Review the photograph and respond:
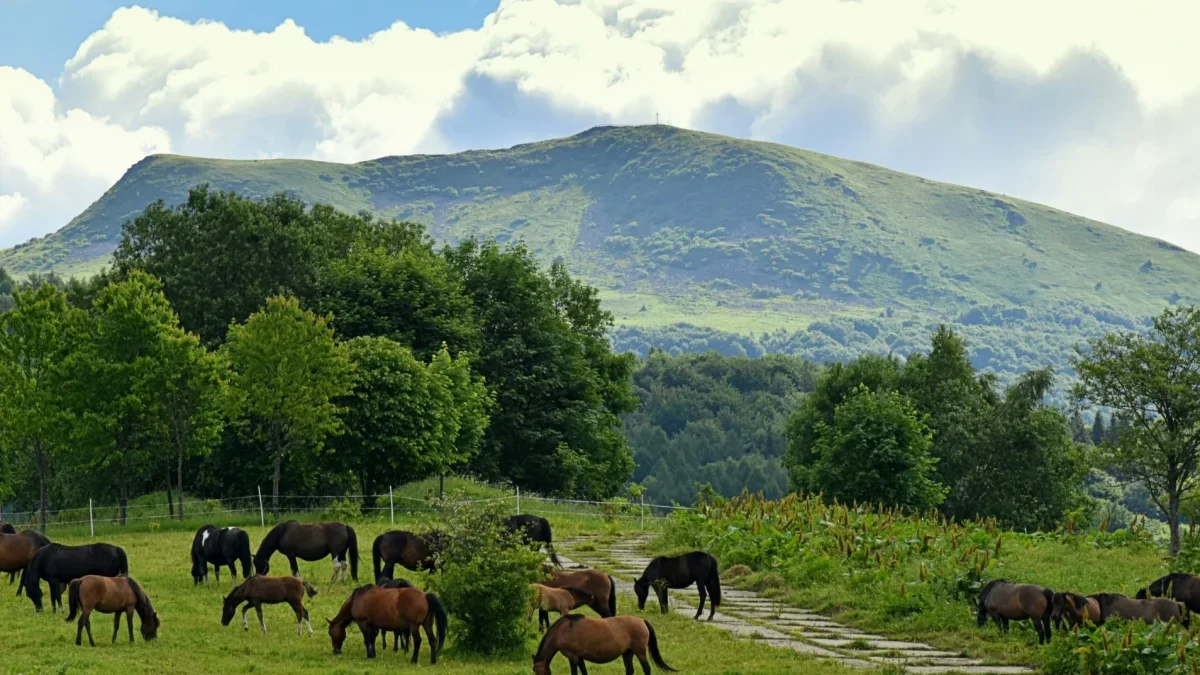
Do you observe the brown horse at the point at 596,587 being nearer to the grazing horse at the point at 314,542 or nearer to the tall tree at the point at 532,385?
the grazing horse at the point at 314,542

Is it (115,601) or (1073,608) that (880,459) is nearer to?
(1073,608)

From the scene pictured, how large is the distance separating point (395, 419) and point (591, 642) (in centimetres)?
3257

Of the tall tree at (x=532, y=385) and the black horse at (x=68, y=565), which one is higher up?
the tall tree at (x=532, y=385)

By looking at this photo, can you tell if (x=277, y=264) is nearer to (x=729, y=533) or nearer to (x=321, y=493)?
(x=321, y=493)

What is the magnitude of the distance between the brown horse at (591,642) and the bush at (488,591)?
2.84 meters

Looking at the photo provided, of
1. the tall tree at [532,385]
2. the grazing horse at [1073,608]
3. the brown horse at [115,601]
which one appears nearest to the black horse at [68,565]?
the brown horse at [115,601]

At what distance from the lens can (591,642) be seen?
18.3m

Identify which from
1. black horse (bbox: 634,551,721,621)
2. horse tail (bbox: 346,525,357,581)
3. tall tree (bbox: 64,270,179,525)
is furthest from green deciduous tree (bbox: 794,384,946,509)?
horse tail (bbox: 346,525,357,581)

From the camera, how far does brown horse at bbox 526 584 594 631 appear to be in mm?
22469

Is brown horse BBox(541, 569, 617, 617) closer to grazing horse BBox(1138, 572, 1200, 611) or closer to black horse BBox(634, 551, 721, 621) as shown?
black horse BBox(634, 551, 721, 621)

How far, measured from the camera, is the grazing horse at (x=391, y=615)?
20.6 m

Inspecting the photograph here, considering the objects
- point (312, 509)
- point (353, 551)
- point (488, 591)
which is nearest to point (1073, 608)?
point (488, 591)

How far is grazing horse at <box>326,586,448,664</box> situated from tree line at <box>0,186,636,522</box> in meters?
27.7

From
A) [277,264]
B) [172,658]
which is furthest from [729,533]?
[277,264]
